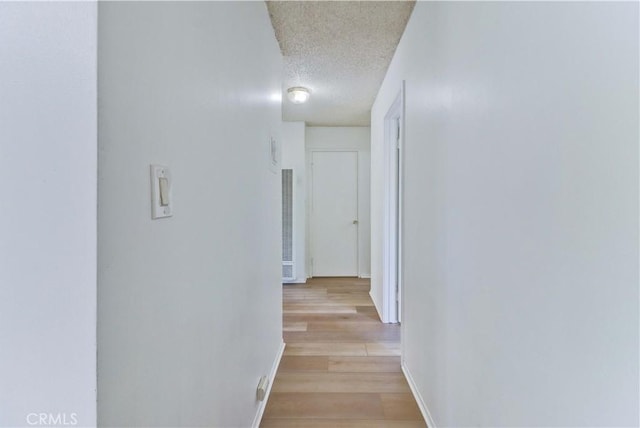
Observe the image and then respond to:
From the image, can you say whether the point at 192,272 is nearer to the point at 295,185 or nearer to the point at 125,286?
the point at 125,286

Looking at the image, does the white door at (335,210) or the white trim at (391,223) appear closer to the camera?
the white trim at (391,223)

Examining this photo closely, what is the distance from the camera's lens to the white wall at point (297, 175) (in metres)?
4.49

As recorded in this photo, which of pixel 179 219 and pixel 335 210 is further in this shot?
pixel 335 210

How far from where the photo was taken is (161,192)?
2.46 feet

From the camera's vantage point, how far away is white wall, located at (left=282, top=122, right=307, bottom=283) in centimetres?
449

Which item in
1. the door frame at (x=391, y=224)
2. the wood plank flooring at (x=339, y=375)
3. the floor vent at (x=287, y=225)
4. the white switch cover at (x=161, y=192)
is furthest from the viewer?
the floor vent at (x=287, y=225)

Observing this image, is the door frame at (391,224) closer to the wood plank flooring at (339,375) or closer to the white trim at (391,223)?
the white trim at (391,223)

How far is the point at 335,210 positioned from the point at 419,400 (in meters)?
3.24

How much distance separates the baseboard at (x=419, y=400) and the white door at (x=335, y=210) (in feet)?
8.88

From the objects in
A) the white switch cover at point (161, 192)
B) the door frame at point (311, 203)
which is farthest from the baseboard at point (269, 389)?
the door frame at point (311, 203)

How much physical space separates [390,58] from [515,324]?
2.24m

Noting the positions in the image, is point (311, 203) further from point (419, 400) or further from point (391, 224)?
point (419, 400)

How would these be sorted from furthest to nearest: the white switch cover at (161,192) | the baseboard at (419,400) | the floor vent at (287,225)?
the floor vent at (287,225) → the baseboard at (419,400) → the white switch cover at (161,192)
